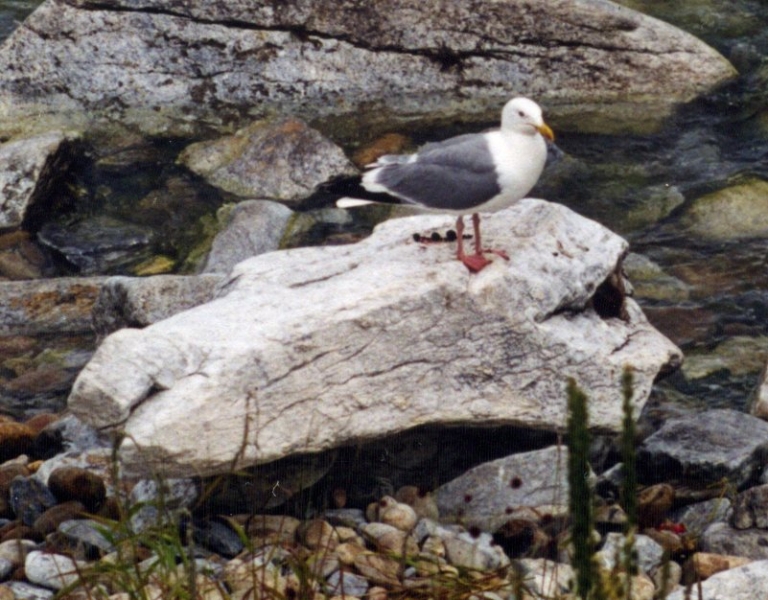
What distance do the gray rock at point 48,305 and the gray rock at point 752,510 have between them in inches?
158

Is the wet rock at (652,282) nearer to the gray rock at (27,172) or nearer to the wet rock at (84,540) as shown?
the wet rock at (84,540)

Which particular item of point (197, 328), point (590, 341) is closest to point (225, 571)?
point (197, 328)

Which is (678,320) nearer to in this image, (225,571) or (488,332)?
(488,332)

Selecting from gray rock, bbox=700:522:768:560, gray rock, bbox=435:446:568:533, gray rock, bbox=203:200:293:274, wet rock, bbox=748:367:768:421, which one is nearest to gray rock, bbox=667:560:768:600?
gray rock, bbox=700:522:768:560

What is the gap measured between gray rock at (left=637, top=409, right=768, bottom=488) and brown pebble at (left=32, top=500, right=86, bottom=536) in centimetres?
244

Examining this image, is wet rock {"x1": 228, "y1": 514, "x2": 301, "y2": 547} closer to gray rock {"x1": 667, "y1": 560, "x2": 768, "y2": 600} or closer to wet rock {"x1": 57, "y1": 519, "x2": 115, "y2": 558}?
wet rock {"x1": 57, "y1": 519, "x2": 115, "y2": 558}

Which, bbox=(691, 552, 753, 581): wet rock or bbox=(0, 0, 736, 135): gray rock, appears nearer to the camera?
bbox=(691, 552, 753, 581): wet rock

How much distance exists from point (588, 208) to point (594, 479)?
368 centimetres

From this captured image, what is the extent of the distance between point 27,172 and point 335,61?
262cm

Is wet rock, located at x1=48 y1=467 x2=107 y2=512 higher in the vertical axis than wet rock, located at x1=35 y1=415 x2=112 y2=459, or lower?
higher

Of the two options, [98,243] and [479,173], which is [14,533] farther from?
[98,243]

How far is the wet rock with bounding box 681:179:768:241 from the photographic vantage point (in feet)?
27.5

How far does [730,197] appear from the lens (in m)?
8.66

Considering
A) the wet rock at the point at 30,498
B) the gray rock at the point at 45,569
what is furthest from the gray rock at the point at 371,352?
the wet rock at the point at 30,498
